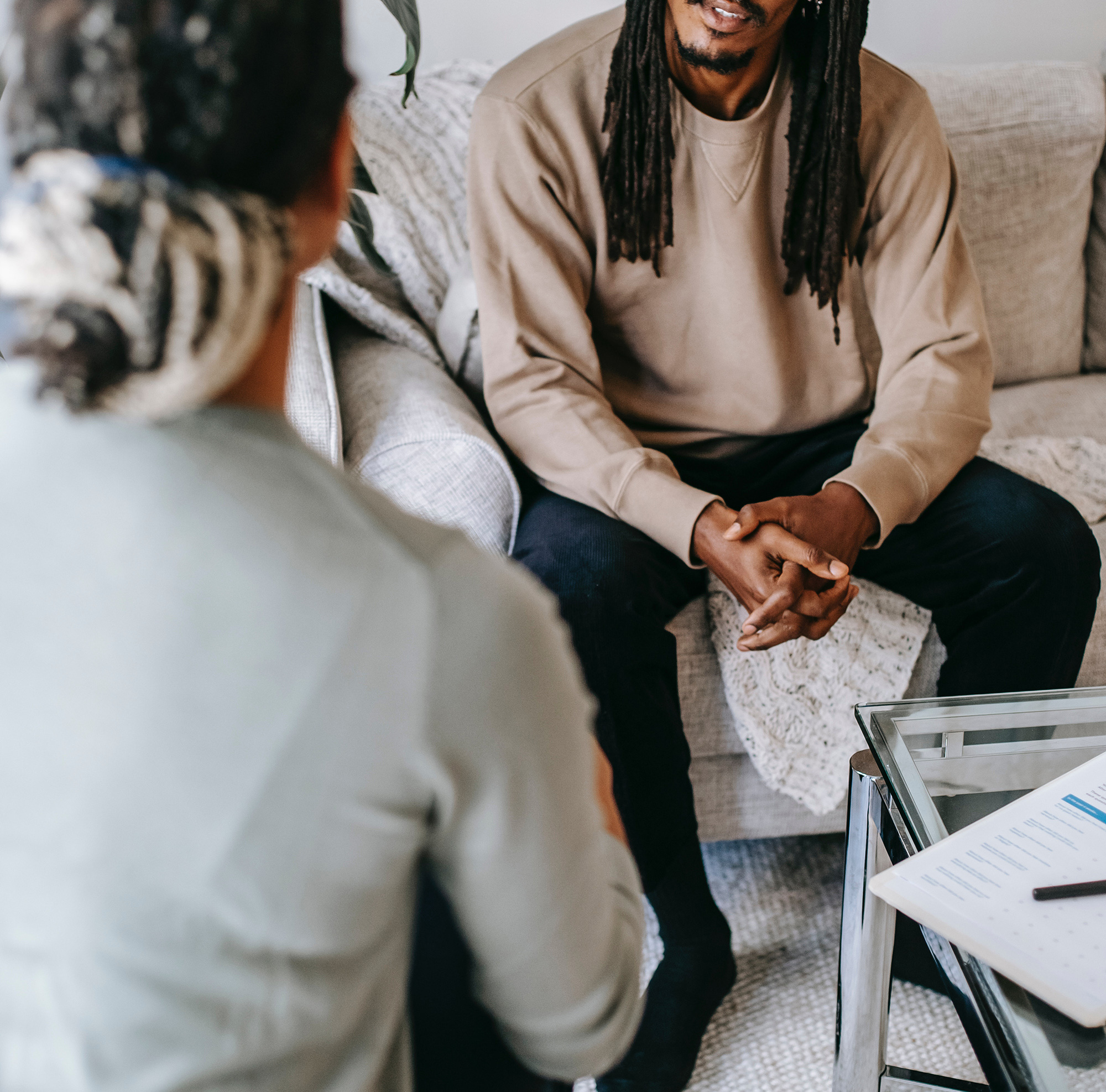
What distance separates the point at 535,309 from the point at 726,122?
1.08ft

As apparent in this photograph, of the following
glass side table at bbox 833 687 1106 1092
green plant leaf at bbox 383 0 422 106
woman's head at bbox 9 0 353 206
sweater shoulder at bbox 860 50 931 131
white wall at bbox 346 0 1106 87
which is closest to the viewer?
woman's head at bbox 9 0 353 206

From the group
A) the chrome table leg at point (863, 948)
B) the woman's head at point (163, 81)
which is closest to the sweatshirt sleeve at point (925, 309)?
the chrome table leg at point (863, 948)

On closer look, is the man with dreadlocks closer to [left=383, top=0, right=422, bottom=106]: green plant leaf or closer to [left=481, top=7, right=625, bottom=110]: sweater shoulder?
[left=481, top=7, right=625, bottom=110]: sweater shoulder

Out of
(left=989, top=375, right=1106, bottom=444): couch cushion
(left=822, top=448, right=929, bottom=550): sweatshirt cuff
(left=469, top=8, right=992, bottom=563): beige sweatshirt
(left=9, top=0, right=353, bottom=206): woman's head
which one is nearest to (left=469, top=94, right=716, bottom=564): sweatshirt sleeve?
(left=469, top=8, right=992, bottom=563): beige sweatshirt

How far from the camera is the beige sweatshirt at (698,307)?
3.93 ft

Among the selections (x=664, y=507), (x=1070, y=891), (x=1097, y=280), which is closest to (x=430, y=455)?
(x=664, y=507)

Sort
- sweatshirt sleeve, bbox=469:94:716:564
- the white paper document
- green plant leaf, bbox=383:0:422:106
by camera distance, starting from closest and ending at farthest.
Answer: the white paper document, green plant leaf, bbox=383:0:422:106, sweatshirt sleeve, bbox=469:94:716:564

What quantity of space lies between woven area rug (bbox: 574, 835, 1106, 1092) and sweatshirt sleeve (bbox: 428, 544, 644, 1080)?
69 cm

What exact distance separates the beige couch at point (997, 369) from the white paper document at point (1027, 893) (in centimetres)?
47

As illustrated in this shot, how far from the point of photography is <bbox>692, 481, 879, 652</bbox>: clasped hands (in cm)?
106

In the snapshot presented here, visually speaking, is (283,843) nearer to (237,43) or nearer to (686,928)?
(237,43)

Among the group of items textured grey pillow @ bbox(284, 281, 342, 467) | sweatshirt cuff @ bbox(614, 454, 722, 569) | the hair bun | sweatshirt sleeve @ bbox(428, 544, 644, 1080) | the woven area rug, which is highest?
the hair bun

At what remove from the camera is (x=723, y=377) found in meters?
1.30

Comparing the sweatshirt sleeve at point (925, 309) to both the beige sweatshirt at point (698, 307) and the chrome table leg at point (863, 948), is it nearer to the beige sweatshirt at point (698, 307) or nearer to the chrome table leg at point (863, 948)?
the beige sweatshirt at point (698, 307)
